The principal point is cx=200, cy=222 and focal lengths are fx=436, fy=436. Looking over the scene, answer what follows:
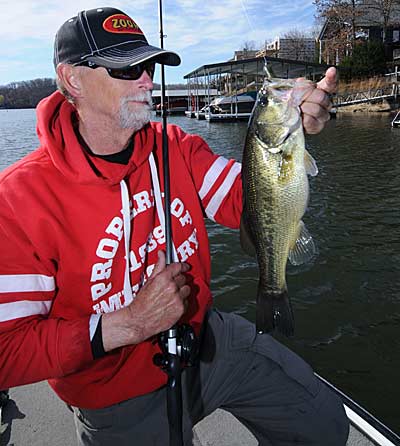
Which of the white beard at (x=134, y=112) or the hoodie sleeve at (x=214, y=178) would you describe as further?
the hoodie sleeve at (x=214, y=178)

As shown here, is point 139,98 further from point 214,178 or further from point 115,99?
point 214,178

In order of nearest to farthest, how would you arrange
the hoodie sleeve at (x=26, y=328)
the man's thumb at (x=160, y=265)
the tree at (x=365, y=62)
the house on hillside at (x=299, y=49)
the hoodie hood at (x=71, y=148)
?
1. the hoodie sleeve at (x=26, y=328)
2. the man's thumb at (x=160, y=265)
3. the hoodie hood at (x=71, y=148)
4. the tree at (x=365, y=62)
5. the house on hillside at (x=299, y=49)

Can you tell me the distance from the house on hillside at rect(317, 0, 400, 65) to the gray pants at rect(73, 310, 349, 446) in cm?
4347

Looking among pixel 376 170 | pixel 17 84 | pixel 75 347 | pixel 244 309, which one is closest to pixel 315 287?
pixel 244 309

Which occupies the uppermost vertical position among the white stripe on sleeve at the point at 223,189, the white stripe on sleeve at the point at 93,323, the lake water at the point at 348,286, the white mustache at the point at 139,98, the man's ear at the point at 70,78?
the man's ear at the point at 70,78

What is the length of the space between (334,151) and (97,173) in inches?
678

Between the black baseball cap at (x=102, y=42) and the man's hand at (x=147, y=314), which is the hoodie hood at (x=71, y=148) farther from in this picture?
the man's hand at (x=147, y=314)

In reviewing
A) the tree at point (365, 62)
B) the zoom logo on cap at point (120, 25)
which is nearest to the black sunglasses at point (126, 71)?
the zoom logo on cap at point (120, 25)

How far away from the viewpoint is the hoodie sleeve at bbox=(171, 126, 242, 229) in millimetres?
2367

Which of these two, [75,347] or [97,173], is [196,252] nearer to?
[97,173]

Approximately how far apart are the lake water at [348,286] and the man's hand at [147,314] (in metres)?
3.56

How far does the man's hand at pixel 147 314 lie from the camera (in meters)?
1.77

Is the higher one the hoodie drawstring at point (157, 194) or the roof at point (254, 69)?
the roof at point (254, 69)

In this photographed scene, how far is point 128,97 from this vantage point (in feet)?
7.04
